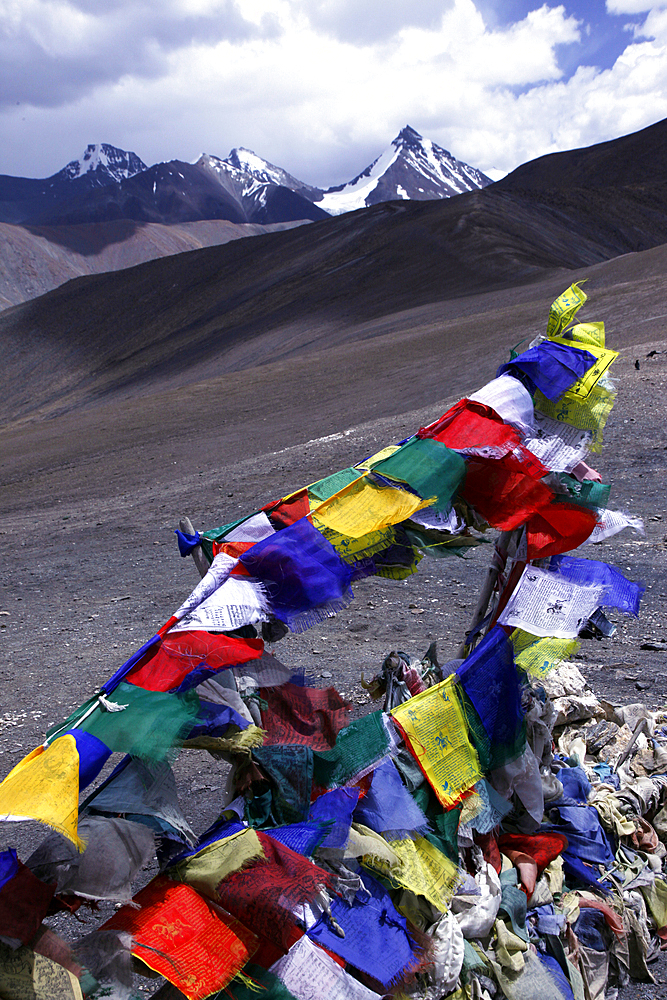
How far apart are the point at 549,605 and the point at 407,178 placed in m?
126

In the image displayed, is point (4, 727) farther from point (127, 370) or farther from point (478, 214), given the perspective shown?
point (478, 214)

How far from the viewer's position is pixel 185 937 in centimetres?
218

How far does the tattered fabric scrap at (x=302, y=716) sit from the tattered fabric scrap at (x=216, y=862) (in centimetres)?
49

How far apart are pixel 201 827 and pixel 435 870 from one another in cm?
184

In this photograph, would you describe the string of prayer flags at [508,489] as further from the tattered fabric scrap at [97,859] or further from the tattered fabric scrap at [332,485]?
the tattered fabric scrap at [97,859]

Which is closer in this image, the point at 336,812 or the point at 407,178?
the point at 336,812

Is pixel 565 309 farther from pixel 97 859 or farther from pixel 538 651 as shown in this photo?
pixel 97 859

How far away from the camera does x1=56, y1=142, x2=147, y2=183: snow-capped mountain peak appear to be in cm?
12190


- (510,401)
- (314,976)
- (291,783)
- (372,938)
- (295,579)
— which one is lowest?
(372,938)

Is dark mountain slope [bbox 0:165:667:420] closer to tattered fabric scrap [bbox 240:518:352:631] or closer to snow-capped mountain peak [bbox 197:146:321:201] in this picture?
tattered fabric scrap [bbox 240:518:352:631]

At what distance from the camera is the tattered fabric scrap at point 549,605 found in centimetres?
320

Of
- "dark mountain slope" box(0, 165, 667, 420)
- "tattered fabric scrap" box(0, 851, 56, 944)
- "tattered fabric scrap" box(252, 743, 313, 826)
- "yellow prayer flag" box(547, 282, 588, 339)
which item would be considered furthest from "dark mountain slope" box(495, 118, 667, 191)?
"tattered fabric scrap" box(0, 851, 56, 944)

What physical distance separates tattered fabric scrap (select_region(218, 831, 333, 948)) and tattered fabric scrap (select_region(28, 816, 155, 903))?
273mm

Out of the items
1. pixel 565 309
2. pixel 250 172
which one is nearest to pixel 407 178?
pixel 250 172
